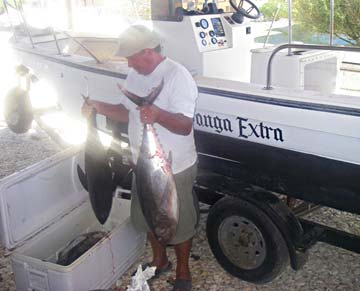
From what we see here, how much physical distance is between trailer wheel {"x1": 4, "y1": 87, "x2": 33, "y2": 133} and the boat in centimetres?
239

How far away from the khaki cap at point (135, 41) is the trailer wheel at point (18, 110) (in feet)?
12.7

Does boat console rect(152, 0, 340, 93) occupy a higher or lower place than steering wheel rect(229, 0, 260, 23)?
lower

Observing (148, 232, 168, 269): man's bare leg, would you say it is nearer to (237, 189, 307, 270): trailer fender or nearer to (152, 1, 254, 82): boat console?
(237, 189, 307, 270): trailer fender

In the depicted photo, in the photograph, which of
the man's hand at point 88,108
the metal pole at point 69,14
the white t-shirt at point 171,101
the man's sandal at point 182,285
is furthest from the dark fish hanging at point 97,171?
the metal pole at point 69,14

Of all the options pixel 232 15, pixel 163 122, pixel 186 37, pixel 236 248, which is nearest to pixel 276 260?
pixel 236 248

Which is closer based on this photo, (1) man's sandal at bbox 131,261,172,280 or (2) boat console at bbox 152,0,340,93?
(1) man's sandal at bbox 131,261,172,280

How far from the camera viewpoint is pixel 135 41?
2732 millimetres

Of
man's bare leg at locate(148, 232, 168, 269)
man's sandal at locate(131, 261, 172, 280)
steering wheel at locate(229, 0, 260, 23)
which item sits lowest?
man's sandal at locate(131, 261, 172, 280)

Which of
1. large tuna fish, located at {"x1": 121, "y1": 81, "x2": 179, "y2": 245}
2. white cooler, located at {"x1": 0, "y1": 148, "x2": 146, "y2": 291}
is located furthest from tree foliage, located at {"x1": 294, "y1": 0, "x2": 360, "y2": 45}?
large tuna fish, located at {"x1": 121, "y1": 81, "x2": 179, "y2": 245}

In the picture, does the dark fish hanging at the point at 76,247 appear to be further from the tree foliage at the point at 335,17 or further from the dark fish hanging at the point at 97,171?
the tree foliage at the point at 335,17

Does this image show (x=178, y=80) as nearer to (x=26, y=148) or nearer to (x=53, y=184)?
(x=53, y=184)

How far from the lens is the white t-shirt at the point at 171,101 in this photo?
2.78 metres

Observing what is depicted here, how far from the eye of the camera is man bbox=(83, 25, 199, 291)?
2740 mm

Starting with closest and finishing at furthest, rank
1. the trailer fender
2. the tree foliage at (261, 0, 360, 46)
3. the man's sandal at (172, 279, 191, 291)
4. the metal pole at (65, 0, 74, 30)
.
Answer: the trailer fender, the man's sandal at (172, 279, 191, 291), the metal pole at (65, 0, 74, 30), the tree foliage at (261, 0, 360, 46)
